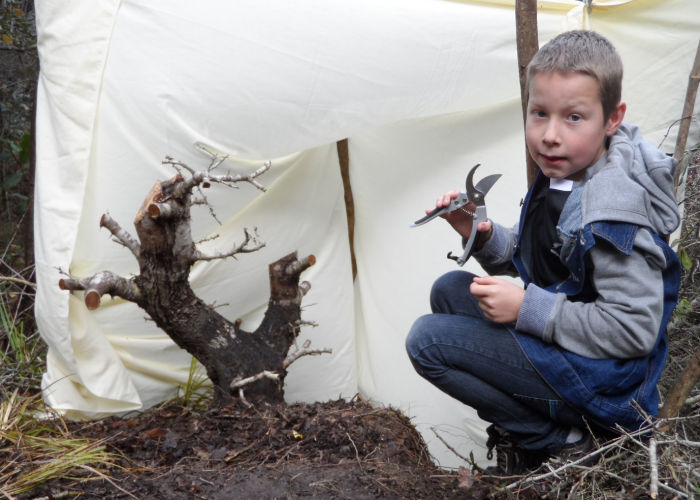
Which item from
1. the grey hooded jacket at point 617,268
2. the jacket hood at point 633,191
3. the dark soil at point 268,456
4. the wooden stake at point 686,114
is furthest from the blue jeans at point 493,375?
the wooden stake at point 686,114

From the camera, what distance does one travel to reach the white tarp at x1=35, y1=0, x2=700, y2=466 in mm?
2287

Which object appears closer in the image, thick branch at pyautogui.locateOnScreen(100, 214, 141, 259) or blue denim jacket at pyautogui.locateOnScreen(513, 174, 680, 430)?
blue denim jacket at pyautogui.locateOnScreen(513, 174, 680, 430)

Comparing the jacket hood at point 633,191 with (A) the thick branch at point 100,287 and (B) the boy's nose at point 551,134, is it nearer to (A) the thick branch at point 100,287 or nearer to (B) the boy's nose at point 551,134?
(B) the boy's nose at point 551,134

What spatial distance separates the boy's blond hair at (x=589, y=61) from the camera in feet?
5.43

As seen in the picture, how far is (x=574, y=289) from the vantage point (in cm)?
175

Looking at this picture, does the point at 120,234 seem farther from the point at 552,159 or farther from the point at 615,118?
the point at 615,118

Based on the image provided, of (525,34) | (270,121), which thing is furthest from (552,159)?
(270,121)

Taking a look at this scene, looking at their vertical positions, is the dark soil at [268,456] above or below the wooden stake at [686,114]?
below

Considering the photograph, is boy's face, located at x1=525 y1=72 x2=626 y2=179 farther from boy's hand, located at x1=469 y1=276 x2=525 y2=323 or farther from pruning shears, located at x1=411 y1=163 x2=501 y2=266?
boy's hand, located at x1=469 y1=276 x2=525 y2=323

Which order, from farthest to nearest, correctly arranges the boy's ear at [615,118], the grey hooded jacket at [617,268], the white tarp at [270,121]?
1. the white tarp at [270,121]
2. the boy's ear at [615,118]
3. the grey hooded jacket at [617,268]

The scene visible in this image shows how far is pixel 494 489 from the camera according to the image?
6.11 feet

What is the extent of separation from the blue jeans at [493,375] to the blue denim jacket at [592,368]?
0.05m

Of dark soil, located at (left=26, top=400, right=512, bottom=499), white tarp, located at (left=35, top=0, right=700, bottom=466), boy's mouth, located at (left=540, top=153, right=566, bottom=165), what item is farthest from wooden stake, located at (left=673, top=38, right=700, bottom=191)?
dark soil, located at (left=26, top=400, right=512, bottom=499)

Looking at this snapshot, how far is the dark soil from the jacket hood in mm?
803
